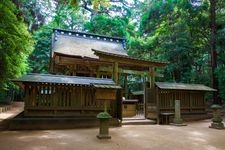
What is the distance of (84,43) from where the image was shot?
20766 millimetres

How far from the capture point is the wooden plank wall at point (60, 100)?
36.6 ft

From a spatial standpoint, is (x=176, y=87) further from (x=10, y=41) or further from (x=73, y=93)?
(x=10, y=41)

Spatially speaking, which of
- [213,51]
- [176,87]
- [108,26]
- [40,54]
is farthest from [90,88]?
[40,54]

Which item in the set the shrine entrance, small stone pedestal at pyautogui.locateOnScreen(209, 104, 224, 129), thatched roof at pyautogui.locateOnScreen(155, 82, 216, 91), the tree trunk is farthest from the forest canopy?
small stone pedestal at pyautogui.locateOnScreen(209, 104, 224, 129)

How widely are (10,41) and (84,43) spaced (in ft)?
36.3

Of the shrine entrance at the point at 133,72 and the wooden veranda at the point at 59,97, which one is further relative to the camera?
the shrine entrance at the point at 133,72

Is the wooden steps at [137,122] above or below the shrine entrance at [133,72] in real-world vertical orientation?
below

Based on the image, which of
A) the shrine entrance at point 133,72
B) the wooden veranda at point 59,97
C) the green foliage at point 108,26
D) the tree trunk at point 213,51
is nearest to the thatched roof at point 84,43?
the green foliage at point 108,26

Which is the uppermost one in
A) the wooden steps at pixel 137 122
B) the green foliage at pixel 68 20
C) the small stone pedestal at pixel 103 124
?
the green foliage at pixel 68 20

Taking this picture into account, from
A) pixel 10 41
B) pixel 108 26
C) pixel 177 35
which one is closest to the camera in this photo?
pixel 10 41

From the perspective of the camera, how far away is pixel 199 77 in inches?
788

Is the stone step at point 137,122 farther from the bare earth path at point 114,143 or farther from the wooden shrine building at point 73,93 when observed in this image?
the bare earth path at point 114,143

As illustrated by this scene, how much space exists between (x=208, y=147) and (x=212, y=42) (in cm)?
1254

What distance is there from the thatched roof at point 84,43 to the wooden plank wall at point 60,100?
6.28m
